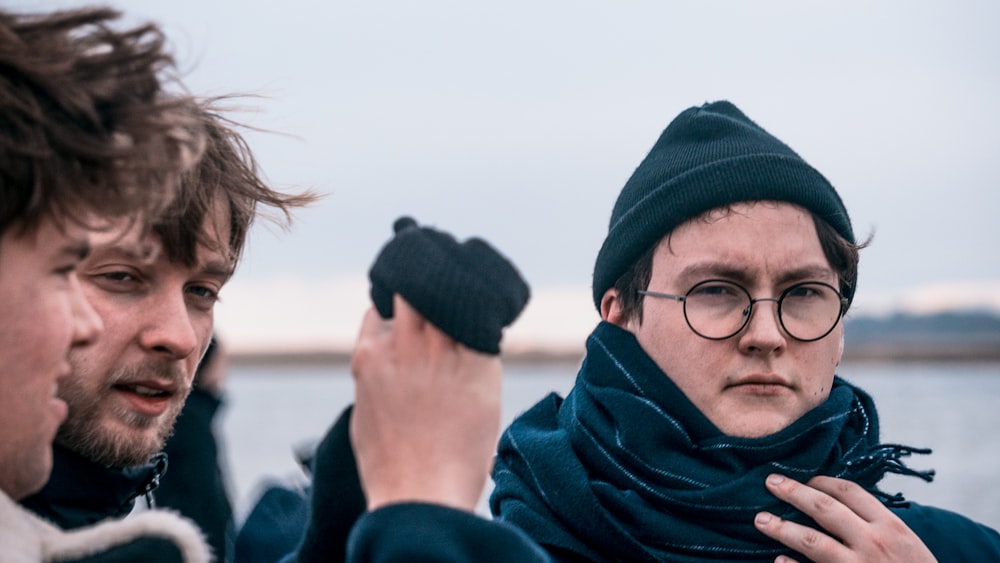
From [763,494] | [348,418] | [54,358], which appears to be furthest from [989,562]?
[54,358]

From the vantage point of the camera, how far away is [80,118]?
1.70 metres

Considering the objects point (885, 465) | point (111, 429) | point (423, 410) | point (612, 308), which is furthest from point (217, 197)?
point (885, 465)

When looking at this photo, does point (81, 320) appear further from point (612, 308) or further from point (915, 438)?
point (915, 438)

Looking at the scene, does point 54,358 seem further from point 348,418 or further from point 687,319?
point 687,319

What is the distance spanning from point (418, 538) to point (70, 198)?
0.66 m

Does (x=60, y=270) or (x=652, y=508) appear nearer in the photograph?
(x=60, y=270)

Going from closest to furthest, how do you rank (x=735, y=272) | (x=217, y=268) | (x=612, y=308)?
(x=217, y=268) → (x=735, y=272) → (x=612, y=308)

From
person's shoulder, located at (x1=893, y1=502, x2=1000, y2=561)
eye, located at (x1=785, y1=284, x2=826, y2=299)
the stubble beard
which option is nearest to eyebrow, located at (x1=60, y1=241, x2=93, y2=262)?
the stubble beard

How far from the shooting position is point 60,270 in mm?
1668

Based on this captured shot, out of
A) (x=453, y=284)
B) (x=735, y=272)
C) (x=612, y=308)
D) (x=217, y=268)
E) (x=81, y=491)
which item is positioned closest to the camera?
(x=453, y=284)

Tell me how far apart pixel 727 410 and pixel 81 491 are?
4.37 feet

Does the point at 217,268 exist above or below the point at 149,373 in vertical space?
above

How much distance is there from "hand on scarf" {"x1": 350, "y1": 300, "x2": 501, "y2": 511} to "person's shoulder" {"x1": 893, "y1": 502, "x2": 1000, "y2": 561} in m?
1.63

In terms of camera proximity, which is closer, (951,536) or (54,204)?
(54,204)
